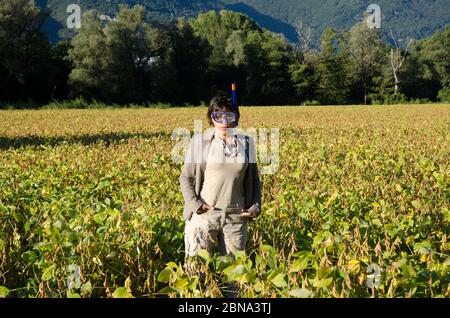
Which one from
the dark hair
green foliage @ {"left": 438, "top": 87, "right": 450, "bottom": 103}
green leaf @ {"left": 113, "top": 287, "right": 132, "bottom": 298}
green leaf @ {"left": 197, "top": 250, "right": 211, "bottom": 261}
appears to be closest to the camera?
green leaf @ {"left": 113, "top": 287, "right": 132, "bottom": 298}

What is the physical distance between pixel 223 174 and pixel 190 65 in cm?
5179

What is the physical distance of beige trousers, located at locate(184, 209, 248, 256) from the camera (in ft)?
13.2

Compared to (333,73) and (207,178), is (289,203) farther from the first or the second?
(333,73)

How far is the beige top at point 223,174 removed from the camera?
4.02 meters

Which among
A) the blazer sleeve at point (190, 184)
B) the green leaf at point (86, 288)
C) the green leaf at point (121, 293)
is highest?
the blazer sleeve at point (190, 184)

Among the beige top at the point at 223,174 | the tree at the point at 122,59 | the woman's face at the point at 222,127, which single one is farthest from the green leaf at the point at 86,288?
the tree at the point at 122,59

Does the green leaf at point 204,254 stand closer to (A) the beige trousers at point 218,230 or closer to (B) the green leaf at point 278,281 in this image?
(A) the beige trousers at point 218,230

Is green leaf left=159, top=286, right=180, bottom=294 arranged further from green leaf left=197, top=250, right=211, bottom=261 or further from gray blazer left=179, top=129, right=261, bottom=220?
gray blazer left=179, top=129, right=261, bottom=220

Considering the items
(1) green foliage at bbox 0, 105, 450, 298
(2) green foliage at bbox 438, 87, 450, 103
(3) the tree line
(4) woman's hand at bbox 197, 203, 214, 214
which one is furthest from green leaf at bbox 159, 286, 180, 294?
(2) green foliage at bbox 438, 87, 450, 103

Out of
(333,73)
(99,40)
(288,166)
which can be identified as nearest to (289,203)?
(288,166)

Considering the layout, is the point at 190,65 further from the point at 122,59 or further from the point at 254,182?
the point at 254,182

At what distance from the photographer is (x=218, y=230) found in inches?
161

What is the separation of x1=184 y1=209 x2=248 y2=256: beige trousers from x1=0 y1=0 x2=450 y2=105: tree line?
1567 inches

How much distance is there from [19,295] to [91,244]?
0.83 metres
